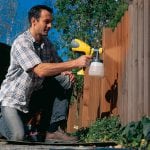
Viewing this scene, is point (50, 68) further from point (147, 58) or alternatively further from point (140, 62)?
point (140, 62)

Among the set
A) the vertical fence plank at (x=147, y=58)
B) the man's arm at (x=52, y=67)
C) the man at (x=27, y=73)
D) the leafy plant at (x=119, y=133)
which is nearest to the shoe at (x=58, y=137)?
the man at (x=27, y=73)

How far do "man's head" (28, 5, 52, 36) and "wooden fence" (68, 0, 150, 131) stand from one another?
1.07 meters

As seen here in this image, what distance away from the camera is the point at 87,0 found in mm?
27906

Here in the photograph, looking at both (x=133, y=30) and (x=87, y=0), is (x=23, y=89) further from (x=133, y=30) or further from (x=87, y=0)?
(x=87, y=0)

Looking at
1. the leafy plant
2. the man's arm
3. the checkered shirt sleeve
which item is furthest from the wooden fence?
the checkered shirt sleeve

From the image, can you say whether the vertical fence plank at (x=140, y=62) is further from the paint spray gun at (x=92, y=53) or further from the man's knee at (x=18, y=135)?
the man's knee at (x=18, y=135)

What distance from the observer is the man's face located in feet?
19.5

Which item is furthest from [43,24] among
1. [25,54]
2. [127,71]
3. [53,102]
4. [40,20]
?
[127,71]

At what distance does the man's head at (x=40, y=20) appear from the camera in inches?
234

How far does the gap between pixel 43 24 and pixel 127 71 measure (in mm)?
1684

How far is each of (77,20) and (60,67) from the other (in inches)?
879

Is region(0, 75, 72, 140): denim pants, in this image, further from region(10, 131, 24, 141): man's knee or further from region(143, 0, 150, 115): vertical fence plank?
region(143, 0, 150, 115): vertical fence plank

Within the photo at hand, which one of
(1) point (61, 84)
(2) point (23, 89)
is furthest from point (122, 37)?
(2) point (23, 89)

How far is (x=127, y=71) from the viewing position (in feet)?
24.0
